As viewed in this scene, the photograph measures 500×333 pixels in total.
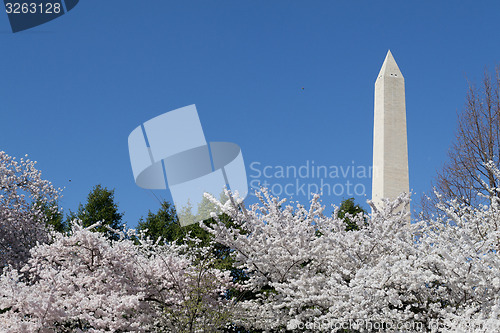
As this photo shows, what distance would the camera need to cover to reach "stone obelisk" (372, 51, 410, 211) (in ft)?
55.5

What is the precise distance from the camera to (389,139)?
1711cm

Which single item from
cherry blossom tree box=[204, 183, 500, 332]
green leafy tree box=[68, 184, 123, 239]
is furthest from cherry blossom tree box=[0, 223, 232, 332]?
green leafy tree box=[68, 184, 123, 239]

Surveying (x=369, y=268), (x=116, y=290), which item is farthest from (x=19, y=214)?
(x=369, y=268)

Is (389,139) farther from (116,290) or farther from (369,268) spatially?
(116,290)

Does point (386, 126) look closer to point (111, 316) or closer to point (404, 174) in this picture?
point (404, 174)

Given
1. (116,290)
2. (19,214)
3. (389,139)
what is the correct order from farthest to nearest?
1. (389,139)
2. (19,214)
3. (116,290)

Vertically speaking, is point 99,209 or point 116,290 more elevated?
point 99,209

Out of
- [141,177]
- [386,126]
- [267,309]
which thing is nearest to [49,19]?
[141,177]

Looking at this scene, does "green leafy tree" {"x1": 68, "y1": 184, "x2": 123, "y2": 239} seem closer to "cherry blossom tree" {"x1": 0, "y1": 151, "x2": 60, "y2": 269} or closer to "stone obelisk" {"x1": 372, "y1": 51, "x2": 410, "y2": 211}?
"cherry blossom tree" {"x1": 0, "y1": 151, "x2": 60, "y2": 269}

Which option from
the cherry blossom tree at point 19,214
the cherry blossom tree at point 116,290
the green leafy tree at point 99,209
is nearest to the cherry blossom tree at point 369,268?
the cherry blossom tree at point 116,290

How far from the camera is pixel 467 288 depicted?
5277 millimetres

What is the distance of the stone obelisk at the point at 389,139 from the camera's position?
16906 millimetres

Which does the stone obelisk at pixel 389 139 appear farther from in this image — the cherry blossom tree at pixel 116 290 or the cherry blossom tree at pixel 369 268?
the cherry blossom tree at pixel 116 290

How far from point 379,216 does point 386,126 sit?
9823 mm
